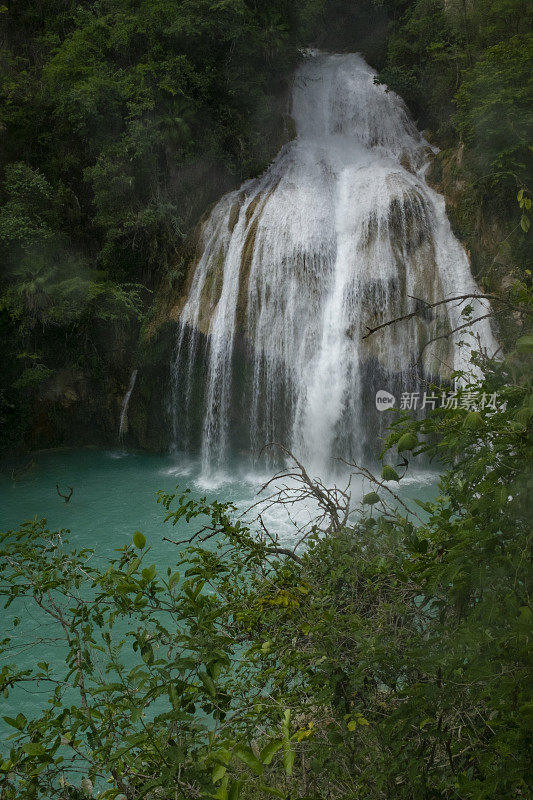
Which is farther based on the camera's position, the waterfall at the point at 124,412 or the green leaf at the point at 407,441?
the waterfall at the point at 124,412

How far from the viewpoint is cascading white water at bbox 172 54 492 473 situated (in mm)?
9930

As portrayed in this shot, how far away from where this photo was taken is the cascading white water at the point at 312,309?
9930 mm

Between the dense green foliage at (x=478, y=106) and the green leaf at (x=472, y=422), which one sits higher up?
the dense green foliage at (x=478, y=106)

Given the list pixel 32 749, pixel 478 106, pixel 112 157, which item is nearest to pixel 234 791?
pixel 32 749

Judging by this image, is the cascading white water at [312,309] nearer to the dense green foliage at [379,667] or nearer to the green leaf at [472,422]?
the dense green foliage at [379,667]

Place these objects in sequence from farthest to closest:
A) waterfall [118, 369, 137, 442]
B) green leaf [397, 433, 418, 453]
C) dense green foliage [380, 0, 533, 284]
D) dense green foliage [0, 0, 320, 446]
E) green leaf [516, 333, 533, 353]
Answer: waterfall [118, 369, 137, 442] < dense green foliage [0, 0, 320, 446] < dense green foliage [380, 0, 533, 284] < green leaf [397, 433, 418, 453] < green leaf [516, 333, 533, 353]

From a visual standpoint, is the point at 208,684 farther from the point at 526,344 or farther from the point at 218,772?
the point at 526,344

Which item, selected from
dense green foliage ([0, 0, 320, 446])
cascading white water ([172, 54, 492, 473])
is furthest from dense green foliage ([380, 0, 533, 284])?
dense green foliage ([0, 0, 320, 446])

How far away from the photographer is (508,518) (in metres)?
1.37

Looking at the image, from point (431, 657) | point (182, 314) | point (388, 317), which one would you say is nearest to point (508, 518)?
point (431, 657)

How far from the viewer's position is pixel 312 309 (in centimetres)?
1034

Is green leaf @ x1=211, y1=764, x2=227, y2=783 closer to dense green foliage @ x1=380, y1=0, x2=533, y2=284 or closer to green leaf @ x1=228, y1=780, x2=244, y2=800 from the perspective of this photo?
green leaf @ x1=228, y1=780, x2=244, y2=800

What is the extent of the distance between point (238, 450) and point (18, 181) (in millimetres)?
6789

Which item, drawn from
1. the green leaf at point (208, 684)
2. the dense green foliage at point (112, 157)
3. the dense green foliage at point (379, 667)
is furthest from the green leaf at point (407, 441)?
the dense green foliage at point (112, 157)
